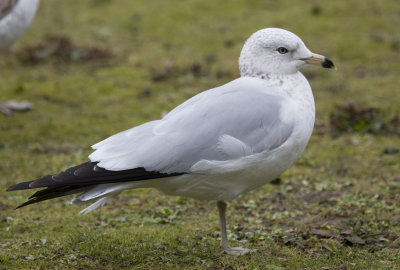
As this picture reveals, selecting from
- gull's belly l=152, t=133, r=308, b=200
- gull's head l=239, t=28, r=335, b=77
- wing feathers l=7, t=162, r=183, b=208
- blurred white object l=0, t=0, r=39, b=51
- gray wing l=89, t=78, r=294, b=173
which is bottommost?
gull's belly l=152, t=133, r=308, b=200

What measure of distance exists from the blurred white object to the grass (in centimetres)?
107

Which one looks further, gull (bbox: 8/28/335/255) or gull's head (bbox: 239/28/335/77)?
gull's head (bbox: 239/28/335/77)

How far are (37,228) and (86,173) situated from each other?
1380mm

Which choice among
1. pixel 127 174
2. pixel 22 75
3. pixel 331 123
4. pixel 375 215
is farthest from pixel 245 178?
pixel 22 75

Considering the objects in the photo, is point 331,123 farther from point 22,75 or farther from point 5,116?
point 22,75

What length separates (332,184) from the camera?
5.84 metres

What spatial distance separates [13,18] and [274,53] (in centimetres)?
398

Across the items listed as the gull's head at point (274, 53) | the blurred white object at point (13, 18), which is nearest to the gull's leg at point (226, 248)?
the gull's head at point (274, 53)

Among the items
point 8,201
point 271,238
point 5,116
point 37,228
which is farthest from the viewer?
point 5,116

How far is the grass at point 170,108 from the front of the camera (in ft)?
14.1

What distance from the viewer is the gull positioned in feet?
12.4

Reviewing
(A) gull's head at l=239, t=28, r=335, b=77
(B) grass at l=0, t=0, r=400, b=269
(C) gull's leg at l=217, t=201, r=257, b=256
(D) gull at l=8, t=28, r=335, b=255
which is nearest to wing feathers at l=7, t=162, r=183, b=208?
(D) gull at l=8, t=28, r=335, b=255

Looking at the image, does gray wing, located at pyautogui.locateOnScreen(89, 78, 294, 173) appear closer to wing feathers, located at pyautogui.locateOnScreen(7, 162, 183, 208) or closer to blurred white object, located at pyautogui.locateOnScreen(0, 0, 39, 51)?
wing feathers, located at pyautogui.locateOnScreen(7, 162, 183, 208)

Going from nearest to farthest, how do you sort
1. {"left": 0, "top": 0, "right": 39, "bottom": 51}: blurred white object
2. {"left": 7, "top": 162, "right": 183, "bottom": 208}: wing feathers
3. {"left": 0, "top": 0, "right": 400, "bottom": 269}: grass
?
{"left": 7, "top": 162, "right": 183, "bottom": 208}: wing feathers → {"left": 0, "top": 0, "right": 400, "bottom": 269}: grass → {"left": 0, "top": 0, "right": 39, "bottom": 51}: blurred white object
